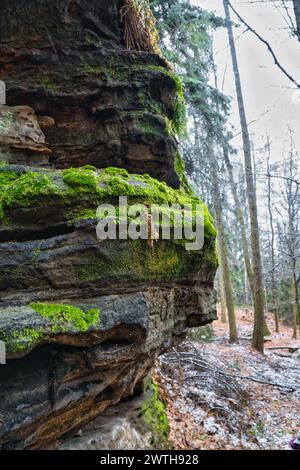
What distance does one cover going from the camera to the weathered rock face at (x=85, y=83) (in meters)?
4.55

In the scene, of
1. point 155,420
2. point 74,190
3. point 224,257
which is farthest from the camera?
point 224,257

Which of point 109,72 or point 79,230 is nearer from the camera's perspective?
point 79,230

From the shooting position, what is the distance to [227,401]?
7.17m

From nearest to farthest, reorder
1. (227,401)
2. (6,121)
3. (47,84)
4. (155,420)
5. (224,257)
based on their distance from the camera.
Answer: (6,121)
(47,84)
(155,420)
(227,401)
(224,257)

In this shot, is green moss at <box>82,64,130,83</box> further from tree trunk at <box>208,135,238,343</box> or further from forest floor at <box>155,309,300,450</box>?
tree trunk at <box>208,135,238,343</box>

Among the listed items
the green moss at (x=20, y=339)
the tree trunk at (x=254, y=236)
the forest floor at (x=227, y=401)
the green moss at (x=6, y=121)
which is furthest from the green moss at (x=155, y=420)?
the tree trunk at (x=254, y=236)

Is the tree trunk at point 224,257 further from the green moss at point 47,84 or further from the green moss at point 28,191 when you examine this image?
the green moss at point 28,191

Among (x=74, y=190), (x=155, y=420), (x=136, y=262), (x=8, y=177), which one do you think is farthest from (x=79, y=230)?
(x=155, y=420)

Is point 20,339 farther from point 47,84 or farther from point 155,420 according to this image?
point 47,84

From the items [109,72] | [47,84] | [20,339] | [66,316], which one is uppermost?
[109,72]

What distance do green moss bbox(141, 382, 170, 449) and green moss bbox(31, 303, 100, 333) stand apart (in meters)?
2.53

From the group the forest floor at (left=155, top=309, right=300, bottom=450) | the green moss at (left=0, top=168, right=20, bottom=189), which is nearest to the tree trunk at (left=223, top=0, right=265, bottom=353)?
the forest floor at (left=155, top=309, right=300, bottom=450)

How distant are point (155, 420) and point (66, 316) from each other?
10.0 feet
